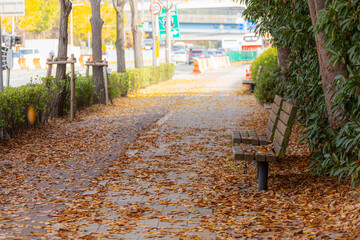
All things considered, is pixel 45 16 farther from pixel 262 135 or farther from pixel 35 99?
pixel 262 135

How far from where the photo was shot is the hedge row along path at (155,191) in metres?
5.68

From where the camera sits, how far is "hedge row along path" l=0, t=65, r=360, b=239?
568cm

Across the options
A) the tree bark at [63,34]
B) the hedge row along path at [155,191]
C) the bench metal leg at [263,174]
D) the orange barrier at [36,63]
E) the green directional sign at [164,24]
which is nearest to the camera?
the hedge row along path at [155,191]

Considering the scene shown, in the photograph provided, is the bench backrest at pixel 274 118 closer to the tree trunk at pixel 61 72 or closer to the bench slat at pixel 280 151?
the bench slat at pixel 280 151

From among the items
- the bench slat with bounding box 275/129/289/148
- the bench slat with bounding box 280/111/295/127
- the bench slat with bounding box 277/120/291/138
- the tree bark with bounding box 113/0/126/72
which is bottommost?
the bench slat with bounding box 275/129/289/148

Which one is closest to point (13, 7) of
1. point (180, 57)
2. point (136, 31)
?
point (136, 31)

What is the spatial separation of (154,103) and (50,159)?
441 inches

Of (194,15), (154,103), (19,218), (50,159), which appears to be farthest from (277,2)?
(194,15)

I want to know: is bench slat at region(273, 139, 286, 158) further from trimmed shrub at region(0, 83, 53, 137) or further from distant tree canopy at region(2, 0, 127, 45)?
distant tree canopy at region(2, 0, 127, 45)

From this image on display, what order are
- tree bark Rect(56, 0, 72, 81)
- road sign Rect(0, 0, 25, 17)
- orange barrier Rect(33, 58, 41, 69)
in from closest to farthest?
tree bark Rect(56, 0, 72, 81) < road sign Rect(0, 0, 25, 17) < orange barrier Rect(33, 58, 41, 69)

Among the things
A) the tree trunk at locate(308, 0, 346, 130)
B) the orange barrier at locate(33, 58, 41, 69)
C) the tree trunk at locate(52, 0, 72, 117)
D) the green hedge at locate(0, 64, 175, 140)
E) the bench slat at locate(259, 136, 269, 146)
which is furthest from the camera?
the orange barrier at locate(33, 58, 41, 69)

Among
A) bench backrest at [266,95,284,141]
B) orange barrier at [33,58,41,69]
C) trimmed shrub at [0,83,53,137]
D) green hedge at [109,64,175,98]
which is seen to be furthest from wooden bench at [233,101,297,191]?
orange barrier at [33,58,41,69]

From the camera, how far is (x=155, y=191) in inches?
287

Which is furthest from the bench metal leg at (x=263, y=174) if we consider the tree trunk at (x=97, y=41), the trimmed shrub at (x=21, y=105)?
the tree trunk at (x=97, y=41)
